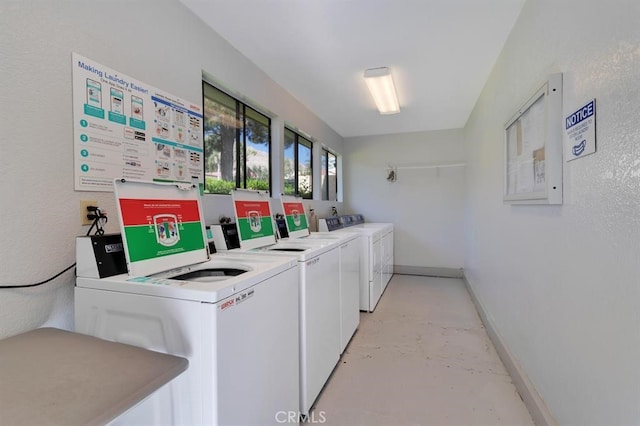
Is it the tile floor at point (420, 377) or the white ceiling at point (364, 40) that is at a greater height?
the white ceiling at point (364, 40)

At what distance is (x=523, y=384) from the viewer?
1.83 meters

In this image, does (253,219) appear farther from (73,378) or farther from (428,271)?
(428,271)

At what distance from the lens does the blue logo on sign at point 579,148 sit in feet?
3.89

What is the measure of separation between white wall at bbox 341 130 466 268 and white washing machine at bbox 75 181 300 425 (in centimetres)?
394

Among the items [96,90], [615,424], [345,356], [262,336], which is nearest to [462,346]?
[345,356]

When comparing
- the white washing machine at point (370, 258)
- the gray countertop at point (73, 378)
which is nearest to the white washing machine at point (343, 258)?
the white washing machine at point (370, 258)

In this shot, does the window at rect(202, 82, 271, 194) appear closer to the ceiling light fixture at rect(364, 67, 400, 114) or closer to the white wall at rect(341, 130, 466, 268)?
the ceiling light fixture at rect(364, 67, 400, 114)

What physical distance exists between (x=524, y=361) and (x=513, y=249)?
731 mm

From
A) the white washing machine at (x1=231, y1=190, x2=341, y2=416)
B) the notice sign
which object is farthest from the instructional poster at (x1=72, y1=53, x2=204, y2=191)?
the notice sign

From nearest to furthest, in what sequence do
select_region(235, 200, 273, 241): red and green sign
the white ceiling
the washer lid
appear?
1. the washer lid
2. the white ceiling
3. select_region(235, 200, 273, 241): red and green sign

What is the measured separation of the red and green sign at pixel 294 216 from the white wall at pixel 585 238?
5.80ft

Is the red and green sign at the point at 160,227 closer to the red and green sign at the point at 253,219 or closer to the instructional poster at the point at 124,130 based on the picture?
the instructional poster at the point at 124,130

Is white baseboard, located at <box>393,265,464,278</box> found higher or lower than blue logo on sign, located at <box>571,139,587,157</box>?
lower

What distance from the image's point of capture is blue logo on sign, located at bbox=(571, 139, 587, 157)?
1.18 metres
